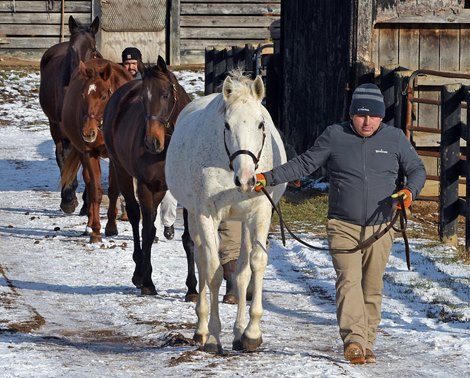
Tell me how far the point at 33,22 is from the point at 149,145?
67.2ft

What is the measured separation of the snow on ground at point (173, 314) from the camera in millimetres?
7551

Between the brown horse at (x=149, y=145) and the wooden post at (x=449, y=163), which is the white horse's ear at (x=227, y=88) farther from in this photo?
the wooden post at (x=449, y=163)

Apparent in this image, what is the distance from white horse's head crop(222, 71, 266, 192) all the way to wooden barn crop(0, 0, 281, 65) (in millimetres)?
22355

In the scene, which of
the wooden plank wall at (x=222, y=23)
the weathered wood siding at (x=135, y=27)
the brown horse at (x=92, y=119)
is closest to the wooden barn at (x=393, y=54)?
the brown horse at (x=92, y=119)

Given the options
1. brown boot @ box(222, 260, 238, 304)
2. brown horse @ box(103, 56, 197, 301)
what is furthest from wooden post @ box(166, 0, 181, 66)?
brown boot @ box(222, 260, 238, 304)

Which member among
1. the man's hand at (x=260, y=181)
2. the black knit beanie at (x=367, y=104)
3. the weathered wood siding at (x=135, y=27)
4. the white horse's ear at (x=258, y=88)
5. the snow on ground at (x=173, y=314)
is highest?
the weathered wood siding at (x=135, y=27)

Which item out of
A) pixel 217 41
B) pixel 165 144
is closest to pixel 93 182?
pixel 165 144

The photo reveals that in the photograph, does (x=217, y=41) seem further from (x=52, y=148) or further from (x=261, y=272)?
(x=261, y=272)

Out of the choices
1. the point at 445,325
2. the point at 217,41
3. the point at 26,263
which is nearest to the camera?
the point at 445,325

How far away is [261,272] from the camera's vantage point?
26.6 feet

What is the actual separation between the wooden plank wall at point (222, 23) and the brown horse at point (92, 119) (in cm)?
1640

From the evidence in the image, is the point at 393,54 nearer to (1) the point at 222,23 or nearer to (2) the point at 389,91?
(2) the point at 389,91

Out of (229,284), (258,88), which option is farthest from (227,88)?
(229,284)

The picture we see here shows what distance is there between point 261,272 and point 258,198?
494 millimetres
